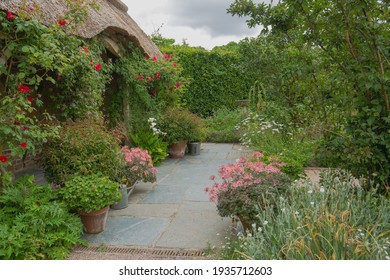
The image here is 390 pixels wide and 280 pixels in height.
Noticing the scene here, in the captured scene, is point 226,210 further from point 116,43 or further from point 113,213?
point 116,43

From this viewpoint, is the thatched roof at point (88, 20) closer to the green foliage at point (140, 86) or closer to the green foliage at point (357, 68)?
the green foliage at point (140, 86)

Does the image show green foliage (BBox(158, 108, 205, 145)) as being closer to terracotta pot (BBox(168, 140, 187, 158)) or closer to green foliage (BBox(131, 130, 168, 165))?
terracotta pot (BBox(168, 140, 187, 158))

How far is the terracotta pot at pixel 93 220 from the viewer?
3533 millimetres

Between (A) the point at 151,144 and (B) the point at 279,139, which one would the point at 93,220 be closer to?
(A) the point at 151,144

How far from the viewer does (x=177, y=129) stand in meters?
7.40

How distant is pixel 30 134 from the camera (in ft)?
10.9

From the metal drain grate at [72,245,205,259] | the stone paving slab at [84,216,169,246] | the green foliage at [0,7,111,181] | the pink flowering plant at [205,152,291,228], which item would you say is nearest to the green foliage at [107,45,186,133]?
the green foliage at [0,7,111,181]

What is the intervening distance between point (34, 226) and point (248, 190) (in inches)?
75.3

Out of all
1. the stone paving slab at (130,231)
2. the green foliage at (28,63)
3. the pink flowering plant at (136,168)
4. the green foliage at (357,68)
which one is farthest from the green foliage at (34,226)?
the green foliage at (357,68)

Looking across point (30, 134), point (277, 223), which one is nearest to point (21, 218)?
point (30, 134)

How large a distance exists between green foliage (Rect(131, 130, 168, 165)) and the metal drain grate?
11.9ft

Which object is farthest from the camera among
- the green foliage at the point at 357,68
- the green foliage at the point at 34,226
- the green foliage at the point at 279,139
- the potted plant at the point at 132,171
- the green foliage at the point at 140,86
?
the green foliage at the point at 140,86

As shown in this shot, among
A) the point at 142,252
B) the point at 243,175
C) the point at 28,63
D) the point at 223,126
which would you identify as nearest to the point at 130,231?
the point at 142,252

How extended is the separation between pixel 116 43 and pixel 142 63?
30.5 inches
